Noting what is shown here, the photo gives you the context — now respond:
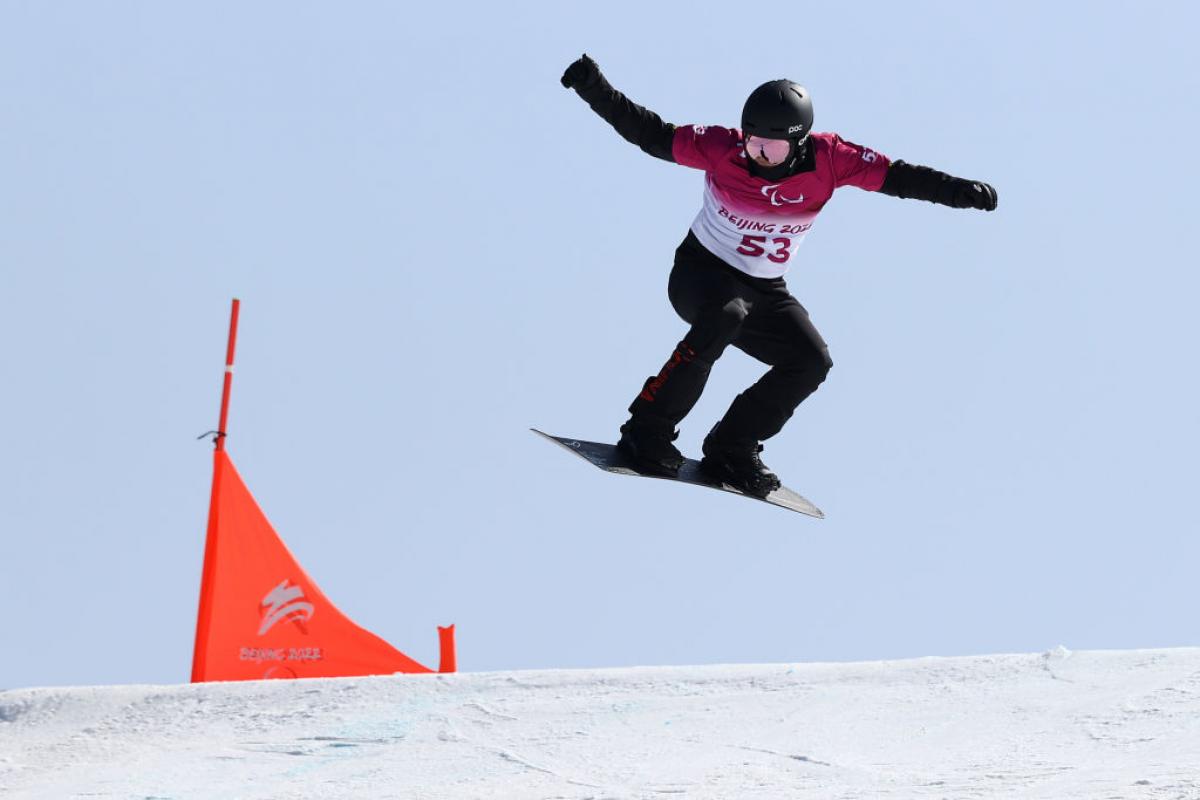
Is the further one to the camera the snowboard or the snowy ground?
the snowboard

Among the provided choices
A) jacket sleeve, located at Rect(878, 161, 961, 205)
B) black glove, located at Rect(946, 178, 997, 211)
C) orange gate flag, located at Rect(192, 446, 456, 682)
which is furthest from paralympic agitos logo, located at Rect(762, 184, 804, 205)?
orange gate flag, located at Rect(192, 446, 456, 682)

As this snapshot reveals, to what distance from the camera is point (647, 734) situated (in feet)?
27.0

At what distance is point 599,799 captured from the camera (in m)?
7.15

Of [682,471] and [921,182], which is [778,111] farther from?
[682,471]

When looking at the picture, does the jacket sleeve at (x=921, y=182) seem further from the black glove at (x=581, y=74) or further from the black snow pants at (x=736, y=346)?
the black glove at (x=581, y=74)

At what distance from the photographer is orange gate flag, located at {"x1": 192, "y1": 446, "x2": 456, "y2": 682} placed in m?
11.4

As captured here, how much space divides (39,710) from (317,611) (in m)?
3.07

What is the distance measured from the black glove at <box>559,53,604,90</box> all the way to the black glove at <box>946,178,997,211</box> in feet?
5.97

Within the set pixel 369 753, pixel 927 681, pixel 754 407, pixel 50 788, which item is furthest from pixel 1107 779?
pixel 50 788

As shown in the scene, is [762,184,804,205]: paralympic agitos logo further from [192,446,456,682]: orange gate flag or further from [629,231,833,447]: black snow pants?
[192,446,456,682]: orange gate flag

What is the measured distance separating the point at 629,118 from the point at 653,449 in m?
1.64

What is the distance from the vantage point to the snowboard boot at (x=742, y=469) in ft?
29.2

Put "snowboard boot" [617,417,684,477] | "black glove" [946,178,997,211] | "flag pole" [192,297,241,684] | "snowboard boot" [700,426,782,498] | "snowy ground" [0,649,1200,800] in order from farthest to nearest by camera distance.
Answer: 1. "flag pole" [192,297,241,684]
2. "snowboard boot" [700,426,782,498]
3. "snowboard boot" [617,417,684,477]
4. "black glove" [946,178,997,211]
5. "snowy ground" [0,649,1200,800]

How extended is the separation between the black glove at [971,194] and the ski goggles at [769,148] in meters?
0.87
